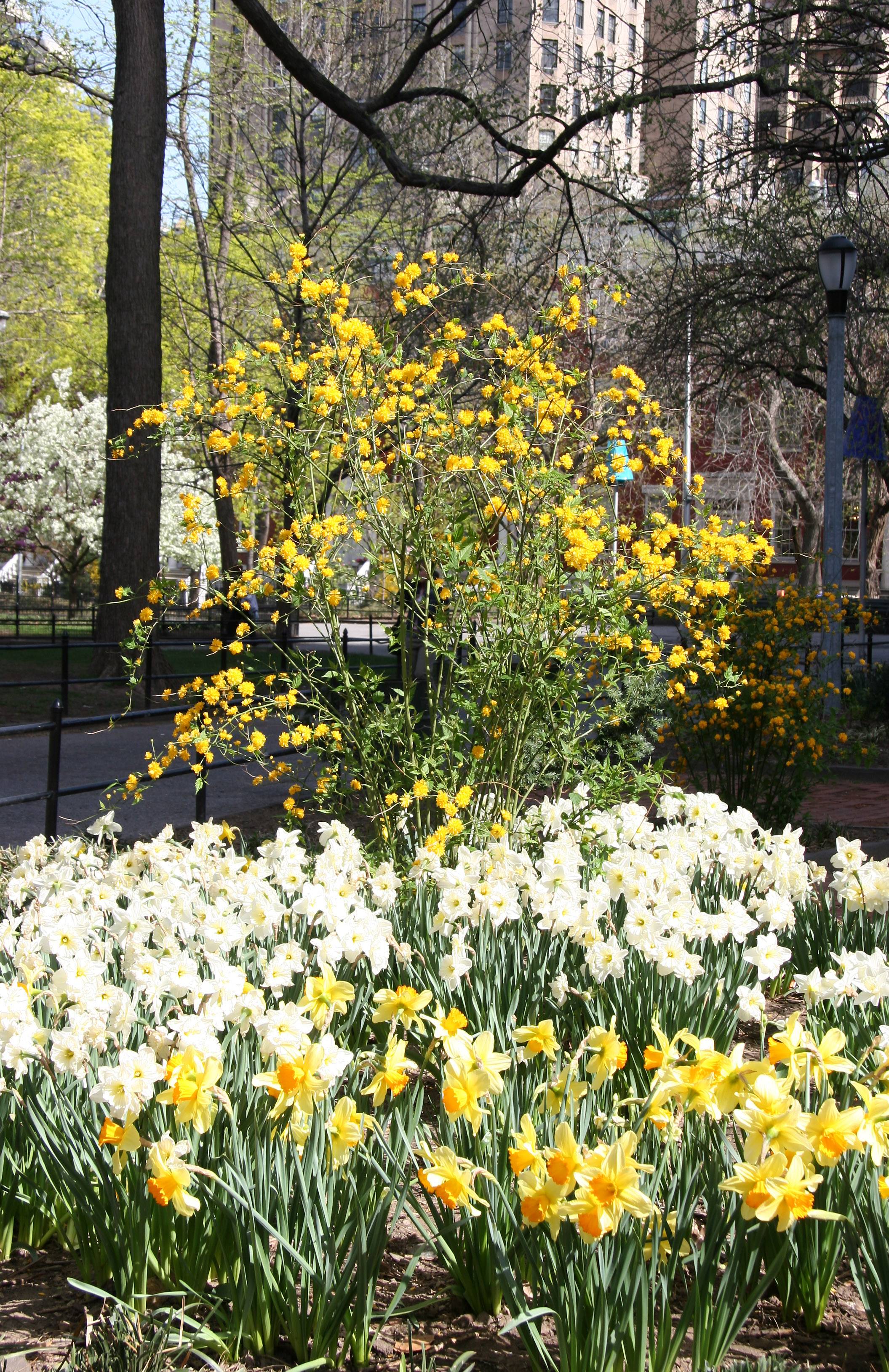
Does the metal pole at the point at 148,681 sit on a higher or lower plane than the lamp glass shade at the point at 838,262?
lower

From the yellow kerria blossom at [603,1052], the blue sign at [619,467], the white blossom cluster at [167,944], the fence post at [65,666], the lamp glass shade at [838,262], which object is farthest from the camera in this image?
the fence post at [65,666]

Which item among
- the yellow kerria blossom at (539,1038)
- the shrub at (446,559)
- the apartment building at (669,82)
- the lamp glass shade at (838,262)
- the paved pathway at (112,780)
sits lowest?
the paved pathway at (112,780)

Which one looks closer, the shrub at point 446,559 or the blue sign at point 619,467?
the shrub at point 446,559

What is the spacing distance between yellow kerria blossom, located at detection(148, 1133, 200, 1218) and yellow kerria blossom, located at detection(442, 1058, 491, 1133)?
426mm

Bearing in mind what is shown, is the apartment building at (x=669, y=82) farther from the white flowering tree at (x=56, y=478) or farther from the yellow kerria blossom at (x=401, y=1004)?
the white flowering tree at (x=56, y=478)

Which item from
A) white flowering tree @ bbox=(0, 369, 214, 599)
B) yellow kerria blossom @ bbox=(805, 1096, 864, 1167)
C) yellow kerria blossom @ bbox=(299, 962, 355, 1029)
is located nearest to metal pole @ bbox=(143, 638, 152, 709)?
yellow kerria blossom @ bbox=(299, 962, 355, 1029)

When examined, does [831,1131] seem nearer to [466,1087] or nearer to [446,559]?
[466,1087]

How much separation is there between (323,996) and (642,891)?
1372 millimetres

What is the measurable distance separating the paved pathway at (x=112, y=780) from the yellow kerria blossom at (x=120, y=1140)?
14.5 feet

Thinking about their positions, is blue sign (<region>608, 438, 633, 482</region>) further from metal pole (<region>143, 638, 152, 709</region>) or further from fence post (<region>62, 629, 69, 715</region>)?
metal pole (<region>143, 638, 152, 709</region>)

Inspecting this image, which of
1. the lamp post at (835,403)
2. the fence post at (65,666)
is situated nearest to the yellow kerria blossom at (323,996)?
the lamp post at (835,403)

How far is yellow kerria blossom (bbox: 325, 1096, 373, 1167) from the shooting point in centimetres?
212

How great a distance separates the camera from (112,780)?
9039mm

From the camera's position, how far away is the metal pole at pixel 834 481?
985 cm
